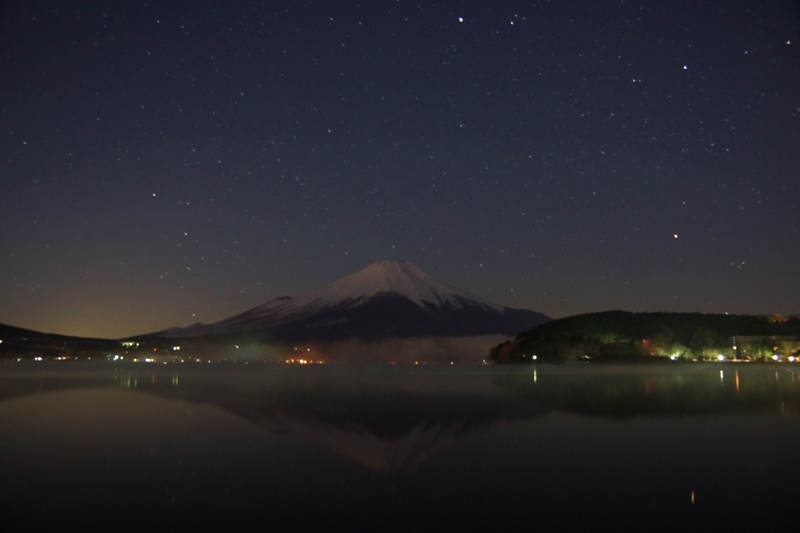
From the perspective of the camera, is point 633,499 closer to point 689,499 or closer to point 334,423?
point 689,499

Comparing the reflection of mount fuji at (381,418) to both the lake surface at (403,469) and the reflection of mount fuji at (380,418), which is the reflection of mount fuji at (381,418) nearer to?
the reflection of mount fuji at (380,418)

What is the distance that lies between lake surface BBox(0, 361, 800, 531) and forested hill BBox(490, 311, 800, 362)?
103 m

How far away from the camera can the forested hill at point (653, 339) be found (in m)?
122

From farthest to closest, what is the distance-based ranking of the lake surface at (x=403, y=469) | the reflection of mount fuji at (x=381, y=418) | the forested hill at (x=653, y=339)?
the forested hill at (x=653, y=339) < the reflection of mount fuji at (x=381, y=418) < the lake surface at (x=403, y=469)

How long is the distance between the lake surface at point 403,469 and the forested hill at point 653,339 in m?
103

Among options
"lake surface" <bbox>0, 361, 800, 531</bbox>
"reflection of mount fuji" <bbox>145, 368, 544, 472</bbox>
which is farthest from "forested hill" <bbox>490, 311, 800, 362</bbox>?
"lake surface" <bbox>0, 361, 800, 531</bbox>

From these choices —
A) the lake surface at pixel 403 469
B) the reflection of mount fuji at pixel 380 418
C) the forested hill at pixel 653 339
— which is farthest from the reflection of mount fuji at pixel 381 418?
the forested hill at pixel 653 339

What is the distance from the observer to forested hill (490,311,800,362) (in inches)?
4793

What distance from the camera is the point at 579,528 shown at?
30.5ft

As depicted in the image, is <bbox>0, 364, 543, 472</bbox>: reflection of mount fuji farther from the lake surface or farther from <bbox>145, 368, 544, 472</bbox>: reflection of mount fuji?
the lake surface

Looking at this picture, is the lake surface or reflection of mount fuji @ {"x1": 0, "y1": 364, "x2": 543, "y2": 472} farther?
reflection of mount fuji @ {"x1": 0, "y1": 364, "x2": 543, "y2": 472}

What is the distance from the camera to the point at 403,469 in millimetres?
13461

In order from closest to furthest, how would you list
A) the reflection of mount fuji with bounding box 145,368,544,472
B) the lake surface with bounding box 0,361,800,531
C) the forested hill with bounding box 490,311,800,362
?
the lake surface with bounding box 0,361,800,531, the reflection of mount fuji with bounding box 145,368,544,472, the forested hill with bounding box 490,311,800,362

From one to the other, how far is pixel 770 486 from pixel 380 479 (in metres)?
6.04
